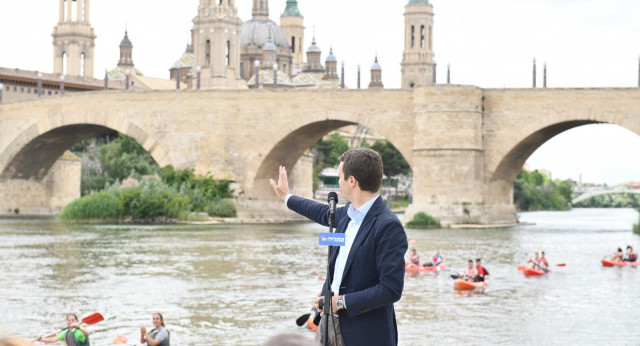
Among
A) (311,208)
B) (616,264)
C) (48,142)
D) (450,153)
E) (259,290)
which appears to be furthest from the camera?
(48,142)

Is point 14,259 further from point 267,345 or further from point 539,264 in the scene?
point 267,345

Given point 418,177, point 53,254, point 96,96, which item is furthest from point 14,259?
point 96,96

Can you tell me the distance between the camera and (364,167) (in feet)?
16.9

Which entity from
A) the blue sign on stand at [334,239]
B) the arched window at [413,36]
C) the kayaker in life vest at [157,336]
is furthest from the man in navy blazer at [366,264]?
the arched window at [413,36]

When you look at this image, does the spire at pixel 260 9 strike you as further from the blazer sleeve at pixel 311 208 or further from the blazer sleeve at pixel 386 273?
the blazer sleeve at pixel 386 273

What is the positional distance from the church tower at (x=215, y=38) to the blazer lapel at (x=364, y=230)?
3103 inches

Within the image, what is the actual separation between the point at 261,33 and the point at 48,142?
74367 millimetres

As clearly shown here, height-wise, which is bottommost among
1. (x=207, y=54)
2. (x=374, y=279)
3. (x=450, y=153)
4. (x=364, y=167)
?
(x=374, y=279)

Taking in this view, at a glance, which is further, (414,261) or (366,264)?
(414,261)

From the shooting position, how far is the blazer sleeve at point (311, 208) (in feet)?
18.5

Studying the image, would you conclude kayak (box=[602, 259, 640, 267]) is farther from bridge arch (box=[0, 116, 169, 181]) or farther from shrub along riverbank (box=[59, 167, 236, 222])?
bridge arch (box=[0, 116, 169, 181])

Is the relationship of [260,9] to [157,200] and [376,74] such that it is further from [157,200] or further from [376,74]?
[157,200]

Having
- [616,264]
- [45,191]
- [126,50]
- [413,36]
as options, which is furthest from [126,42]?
[616,264]

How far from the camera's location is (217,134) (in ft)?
150
